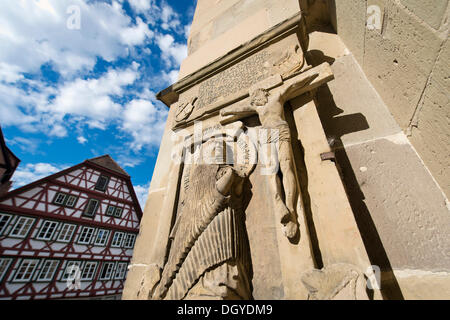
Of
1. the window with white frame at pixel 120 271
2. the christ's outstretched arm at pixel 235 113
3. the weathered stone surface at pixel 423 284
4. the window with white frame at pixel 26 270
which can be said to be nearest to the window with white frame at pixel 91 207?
the window with white frame at pixel 26 270

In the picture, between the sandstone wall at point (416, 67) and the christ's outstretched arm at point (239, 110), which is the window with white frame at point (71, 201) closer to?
the christ's outstretched arm at point (239, 110)

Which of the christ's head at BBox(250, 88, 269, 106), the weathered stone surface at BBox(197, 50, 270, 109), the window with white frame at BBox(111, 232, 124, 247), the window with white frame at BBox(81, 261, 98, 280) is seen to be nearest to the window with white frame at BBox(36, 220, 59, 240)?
the window with white frame at BBox(81, 261, 98, 280)

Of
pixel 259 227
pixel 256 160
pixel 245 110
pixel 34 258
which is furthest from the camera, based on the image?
pixel 34 258

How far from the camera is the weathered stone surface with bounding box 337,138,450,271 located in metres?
0.94

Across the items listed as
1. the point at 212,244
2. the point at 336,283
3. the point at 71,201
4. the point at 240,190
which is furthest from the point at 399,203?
the point at 71,201

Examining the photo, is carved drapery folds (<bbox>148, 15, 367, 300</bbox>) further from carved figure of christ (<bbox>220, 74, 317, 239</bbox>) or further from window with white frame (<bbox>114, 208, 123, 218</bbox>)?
window with white frame (<bbox>114, 208, 123, 218</bbox>)

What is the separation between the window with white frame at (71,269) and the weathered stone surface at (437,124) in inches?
454

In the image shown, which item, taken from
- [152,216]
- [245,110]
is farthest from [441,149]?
[152,216]

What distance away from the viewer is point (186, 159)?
186cm

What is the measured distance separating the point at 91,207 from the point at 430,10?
12552mm

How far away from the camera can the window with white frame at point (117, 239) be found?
9.89m

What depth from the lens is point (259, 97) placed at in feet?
4.82
